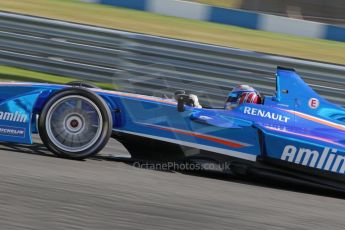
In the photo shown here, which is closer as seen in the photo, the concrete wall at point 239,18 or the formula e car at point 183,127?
the formula e car at point 183,127

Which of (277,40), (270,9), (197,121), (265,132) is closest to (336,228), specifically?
(265,132)

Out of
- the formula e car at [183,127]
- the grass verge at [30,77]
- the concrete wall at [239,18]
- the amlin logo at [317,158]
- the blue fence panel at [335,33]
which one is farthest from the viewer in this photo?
the concrete wall at [239,18]

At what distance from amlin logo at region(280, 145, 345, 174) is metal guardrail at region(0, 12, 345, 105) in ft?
10.8

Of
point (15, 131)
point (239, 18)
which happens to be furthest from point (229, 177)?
point (239, 18)

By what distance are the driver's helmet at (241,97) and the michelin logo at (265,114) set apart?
0.42ft

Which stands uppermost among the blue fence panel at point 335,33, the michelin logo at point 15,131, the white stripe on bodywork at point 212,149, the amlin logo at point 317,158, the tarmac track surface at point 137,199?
the blue fence panel at point 335,33

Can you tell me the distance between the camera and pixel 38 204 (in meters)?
4.40

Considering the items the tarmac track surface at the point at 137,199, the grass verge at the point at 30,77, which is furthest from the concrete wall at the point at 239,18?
the tarmac track surface at the point at 137,199

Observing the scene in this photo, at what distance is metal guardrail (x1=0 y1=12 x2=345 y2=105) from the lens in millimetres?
9281

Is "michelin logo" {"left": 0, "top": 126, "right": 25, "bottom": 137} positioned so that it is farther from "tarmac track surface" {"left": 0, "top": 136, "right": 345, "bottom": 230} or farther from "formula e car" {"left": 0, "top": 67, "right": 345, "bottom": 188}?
"tarmac track surface" {"left": 0, "top": 136, "right": 345, "bottom": 230}

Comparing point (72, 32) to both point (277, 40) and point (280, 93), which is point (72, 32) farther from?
point (277, 40)

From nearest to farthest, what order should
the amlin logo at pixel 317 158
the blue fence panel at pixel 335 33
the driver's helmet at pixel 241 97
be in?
1. the amlin logo at pixel 317 158
2. the driver's helmet at pixel 241 97
3. the blue fence panel at pixel 335 33

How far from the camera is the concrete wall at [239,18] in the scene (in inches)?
656

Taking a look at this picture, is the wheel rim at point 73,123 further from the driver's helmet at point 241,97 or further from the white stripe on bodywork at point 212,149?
the driver's helmet at point 241,97
